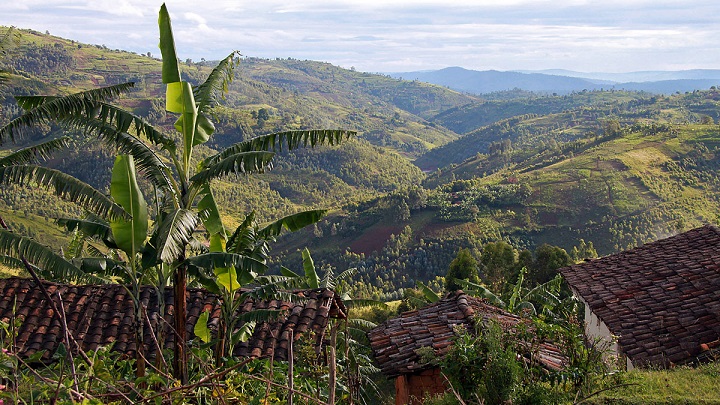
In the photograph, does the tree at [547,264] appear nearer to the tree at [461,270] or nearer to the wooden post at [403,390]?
the tree at [461,270]

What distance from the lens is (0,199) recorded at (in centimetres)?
6756

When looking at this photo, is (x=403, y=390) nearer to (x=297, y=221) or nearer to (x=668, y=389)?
(x=297, y=221)

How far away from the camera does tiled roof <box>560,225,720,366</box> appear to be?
30.6ft

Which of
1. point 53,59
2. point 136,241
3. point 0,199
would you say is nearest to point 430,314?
point 136,241

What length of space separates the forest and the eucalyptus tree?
0.03m


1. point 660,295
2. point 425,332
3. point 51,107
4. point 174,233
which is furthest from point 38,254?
point 660,295

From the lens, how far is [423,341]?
30.4 feet

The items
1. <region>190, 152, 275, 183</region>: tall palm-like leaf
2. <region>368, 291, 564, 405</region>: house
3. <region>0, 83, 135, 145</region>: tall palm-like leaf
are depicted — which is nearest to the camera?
<region>0, 83, 135, 145</region>: tall palm-like leaf

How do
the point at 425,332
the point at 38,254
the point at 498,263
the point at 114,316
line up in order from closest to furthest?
the point at 38,254
the point at 425,332
the point at 114,316
the point at 498,263

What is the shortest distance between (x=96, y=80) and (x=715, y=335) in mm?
157230

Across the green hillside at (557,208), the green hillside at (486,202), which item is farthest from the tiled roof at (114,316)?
the green hillside at (557,208)

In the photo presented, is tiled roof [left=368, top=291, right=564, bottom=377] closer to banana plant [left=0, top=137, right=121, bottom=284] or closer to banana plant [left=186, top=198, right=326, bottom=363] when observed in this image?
banana plant [left=186, top=198, right=326, bottom=363]

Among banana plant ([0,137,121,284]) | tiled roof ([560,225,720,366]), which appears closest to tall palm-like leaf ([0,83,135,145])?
banana plant ([0,137,121,284])

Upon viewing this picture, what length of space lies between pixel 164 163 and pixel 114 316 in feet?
15.4
